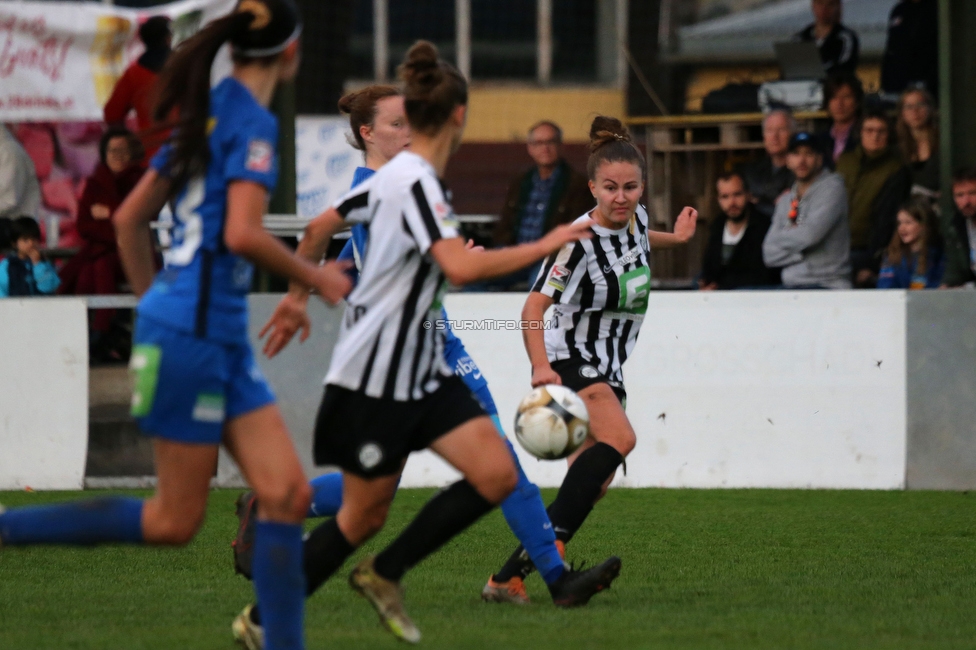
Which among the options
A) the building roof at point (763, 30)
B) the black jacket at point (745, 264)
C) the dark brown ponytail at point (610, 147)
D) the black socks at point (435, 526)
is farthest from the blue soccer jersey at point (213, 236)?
the building roof at point (763, 30)

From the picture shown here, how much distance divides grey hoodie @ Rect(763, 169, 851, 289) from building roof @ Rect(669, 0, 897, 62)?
587 cm

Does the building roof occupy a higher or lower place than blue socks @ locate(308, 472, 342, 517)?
higher

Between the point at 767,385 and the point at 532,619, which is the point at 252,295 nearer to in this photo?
the point at 767,385

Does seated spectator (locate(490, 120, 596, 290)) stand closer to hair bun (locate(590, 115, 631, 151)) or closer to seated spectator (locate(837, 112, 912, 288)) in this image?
seated spectator (locate(837, 112, 912, 288))

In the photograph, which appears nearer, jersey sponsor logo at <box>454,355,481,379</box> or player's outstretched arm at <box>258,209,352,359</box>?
player's outstretched arm at <box>258,209,352,359</box>

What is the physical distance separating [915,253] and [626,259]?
4.31m

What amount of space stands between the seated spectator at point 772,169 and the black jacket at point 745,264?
0.26 metres

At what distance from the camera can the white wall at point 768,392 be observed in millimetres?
8594

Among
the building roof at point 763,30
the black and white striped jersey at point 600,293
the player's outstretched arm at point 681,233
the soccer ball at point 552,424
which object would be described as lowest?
the soccer ball at point 552,424

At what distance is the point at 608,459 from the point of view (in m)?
5.50

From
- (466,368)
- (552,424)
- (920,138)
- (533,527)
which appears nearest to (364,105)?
(466,368)

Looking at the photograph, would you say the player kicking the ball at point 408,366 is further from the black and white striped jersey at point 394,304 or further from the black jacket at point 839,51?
the black jacket at point 839,51

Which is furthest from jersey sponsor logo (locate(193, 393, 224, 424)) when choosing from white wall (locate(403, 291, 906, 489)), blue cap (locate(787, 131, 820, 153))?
blue cap (locate(787, 131, 820, 153))

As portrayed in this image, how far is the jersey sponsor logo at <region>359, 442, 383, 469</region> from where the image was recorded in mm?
4078
